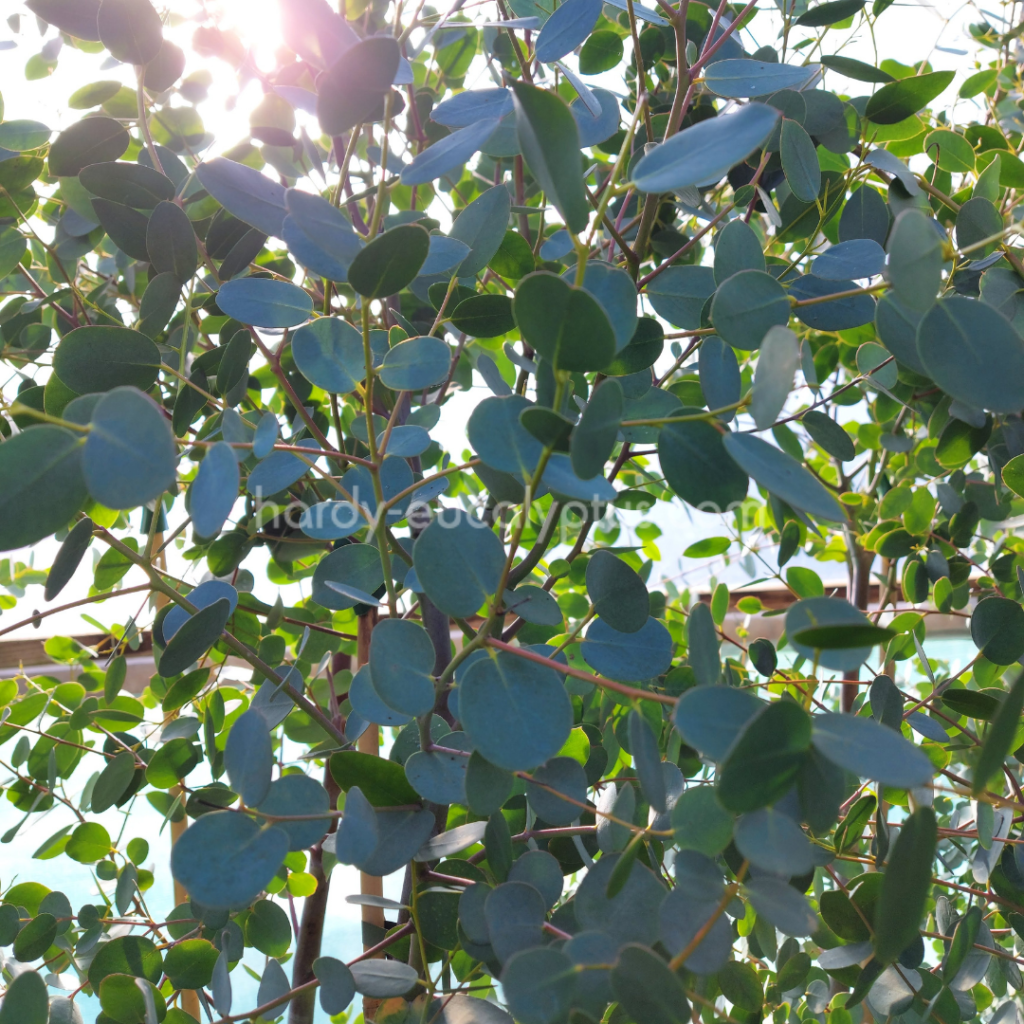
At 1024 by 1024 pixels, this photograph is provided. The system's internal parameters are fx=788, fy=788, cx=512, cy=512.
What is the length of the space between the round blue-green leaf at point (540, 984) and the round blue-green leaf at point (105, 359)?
278mm

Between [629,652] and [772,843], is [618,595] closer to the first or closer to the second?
[629,652]

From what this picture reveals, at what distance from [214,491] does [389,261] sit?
0.09 m

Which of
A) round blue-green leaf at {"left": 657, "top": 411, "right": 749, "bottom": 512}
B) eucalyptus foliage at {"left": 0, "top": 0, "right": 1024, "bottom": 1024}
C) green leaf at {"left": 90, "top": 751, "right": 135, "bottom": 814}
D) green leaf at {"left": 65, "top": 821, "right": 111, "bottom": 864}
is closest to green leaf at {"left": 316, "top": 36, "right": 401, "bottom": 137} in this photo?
eucalyptus foliage at {"left": 0, "top": 0, "right": 1024, "bottom": 1024}

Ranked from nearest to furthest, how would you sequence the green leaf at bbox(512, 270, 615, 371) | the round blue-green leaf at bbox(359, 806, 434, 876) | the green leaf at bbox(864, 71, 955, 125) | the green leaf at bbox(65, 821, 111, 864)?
1. the green leaf at bbox(512, 270, 615, 371)
2. the round blue-green leaf at bbox(359, 806, 434, 876)
3. the green leaf at bbox(864, 71, 955, 125)
4. the green leaf at bbox(65, 821, 111, 864)

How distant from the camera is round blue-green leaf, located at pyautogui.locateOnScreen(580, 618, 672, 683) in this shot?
321mm

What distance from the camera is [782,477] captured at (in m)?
0.22

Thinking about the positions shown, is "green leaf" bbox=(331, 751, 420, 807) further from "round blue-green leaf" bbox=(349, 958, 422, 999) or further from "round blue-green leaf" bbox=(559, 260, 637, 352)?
"round blue-green leaf" bbox=(559, 260, 637, 352)

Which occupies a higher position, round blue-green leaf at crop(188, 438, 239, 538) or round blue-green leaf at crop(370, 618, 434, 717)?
round blue-green leaf at crop(188, 438, 239, 538)

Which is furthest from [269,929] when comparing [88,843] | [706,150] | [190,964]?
[706,150]

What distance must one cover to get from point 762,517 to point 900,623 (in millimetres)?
466

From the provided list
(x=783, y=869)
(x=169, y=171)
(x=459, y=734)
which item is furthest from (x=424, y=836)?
A: (x=169, y=171)

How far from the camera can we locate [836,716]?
223 millimetres

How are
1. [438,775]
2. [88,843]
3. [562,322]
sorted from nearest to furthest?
[562,322]
[438,775]
[88,843]

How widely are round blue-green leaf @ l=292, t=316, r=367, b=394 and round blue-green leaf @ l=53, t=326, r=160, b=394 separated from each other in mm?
74
